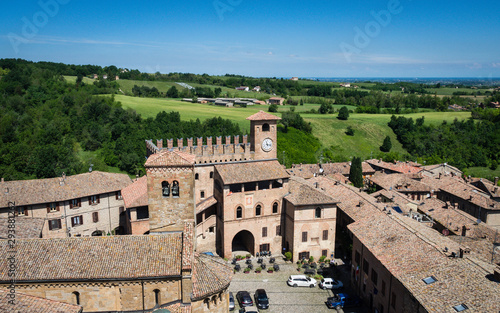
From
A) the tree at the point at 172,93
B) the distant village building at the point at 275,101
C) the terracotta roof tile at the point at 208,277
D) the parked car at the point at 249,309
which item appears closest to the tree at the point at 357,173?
the parked car at the point at 249,309

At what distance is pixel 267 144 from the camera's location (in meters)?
46.6

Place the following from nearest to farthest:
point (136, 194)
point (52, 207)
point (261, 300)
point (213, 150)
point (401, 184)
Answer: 1. point (261, 300)
2. point (136, 194)
3. point (52, 207)
4. point (213, 150)
5. point (401, 184)

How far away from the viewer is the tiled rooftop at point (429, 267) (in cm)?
2331

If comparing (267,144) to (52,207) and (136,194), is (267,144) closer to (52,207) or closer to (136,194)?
(136,194)

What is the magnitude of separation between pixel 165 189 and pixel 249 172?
1631cm

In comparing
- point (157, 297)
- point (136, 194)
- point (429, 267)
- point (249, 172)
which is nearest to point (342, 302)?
point (429, 267)

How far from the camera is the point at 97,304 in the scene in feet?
73.5

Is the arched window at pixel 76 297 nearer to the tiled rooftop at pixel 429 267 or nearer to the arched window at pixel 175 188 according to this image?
the arched window at pixel 175 188

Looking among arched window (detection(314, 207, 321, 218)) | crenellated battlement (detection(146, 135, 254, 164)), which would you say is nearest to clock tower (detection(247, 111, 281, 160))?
crenellated battlement (detection(146, 135, 254, 164))

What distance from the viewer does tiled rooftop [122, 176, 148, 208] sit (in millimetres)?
39406

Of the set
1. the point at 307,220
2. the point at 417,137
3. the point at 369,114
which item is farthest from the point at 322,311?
the point at 369,114

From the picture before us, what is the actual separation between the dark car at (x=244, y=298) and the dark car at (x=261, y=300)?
646 millimetres

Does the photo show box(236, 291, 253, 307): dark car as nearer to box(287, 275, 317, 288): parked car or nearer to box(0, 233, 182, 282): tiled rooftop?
box(287, 275, 317, 288): parked car

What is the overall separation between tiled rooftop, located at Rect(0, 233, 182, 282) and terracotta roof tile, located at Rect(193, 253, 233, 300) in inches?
72.6
